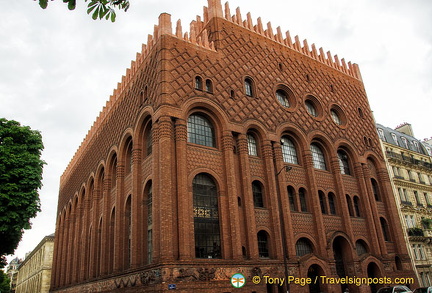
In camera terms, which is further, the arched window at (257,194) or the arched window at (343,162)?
the arched window at (343,162)

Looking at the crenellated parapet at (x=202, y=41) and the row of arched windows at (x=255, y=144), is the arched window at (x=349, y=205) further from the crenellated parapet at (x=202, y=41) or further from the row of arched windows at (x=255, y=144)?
the crenellated parapet at (x=202, y=41)

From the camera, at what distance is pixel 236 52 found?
28.8m

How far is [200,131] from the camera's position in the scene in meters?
25.0

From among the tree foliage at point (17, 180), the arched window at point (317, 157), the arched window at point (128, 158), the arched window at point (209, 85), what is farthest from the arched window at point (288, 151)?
the tree foliage at point (17, 180)

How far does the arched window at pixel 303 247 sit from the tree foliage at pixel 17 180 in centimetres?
1808

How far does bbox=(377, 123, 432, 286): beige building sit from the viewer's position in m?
36.6

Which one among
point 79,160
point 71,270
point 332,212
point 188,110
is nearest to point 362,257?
point 332,212

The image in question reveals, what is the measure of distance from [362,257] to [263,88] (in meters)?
14.9

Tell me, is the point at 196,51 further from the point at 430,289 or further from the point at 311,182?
the point at 430,289

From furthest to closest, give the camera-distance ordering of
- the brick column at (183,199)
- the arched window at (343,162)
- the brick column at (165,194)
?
1. the arched window at (343,162)
2. the brick column at (183,199)
3. the brick column at (165,194)

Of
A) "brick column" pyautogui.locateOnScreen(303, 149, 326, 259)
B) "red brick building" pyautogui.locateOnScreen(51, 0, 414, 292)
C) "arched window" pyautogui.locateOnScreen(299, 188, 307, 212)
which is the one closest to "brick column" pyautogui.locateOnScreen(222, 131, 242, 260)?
"red brick building" pyautogui.locateOnScreen(51, 0, 414, 292)

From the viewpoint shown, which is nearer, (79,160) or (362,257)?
(362,257)

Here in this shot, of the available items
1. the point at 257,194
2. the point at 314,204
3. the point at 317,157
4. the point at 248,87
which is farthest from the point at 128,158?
the point at 317,157

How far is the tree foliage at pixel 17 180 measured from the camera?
2400 centimetres
